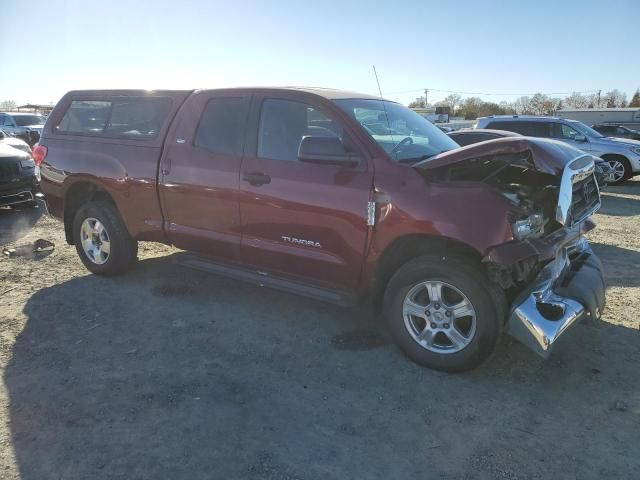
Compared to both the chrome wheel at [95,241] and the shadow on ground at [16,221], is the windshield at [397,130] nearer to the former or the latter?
the chrome wheel at [95,241]

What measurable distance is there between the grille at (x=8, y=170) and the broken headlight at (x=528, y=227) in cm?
812

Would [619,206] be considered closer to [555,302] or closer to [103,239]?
[555,302]

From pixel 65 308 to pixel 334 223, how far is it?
8.95 ft

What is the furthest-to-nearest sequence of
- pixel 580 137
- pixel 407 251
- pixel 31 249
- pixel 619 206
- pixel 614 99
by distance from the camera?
pixel 614 99, pixel 580 137, pixel 619 206, pixel 31 249, pixel 407 251

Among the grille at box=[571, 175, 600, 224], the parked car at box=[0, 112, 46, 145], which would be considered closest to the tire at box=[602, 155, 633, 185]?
the grille at box=[571, 175, 600, 224]

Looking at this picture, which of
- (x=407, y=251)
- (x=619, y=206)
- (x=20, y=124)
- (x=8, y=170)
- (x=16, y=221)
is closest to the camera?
(x=407, y=251)

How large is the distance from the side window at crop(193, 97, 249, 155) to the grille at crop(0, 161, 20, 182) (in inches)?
211

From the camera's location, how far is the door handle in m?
4.11

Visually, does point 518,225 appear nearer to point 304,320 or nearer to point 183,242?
point 304,320

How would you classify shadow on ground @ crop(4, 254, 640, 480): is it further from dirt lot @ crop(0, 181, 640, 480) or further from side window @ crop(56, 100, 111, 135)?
side window @ crop(56, 100, 111, 135)

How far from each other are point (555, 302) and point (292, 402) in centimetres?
185

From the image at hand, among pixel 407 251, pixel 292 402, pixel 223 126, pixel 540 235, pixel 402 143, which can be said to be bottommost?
pixel 292 402

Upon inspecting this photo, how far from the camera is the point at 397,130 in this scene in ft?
13.7

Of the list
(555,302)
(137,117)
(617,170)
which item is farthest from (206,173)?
(617,170)
